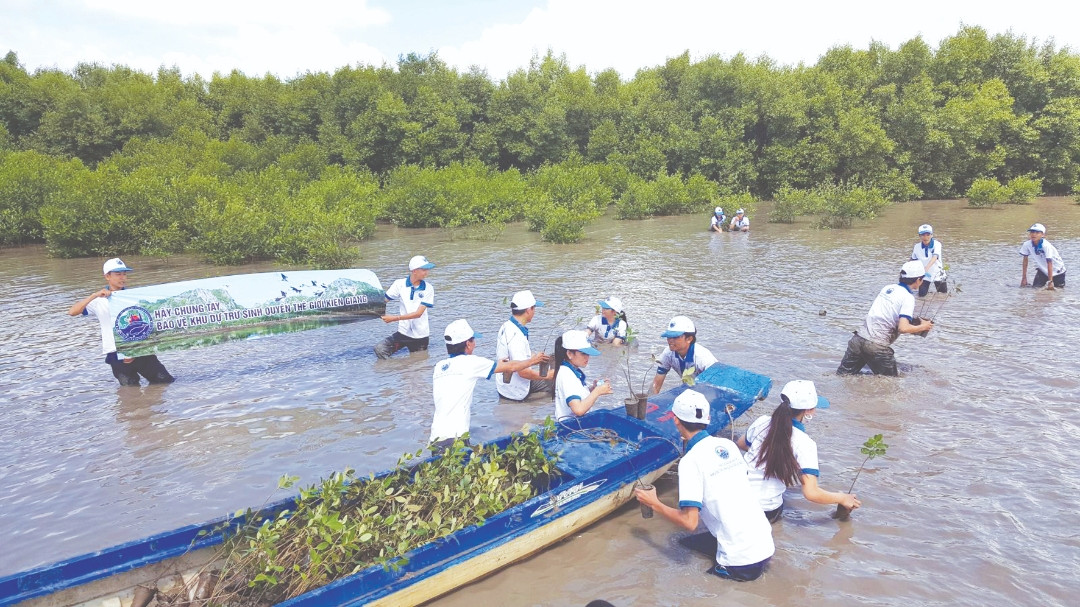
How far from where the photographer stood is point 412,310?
10.4m

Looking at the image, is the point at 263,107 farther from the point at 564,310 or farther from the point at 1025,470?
the point at 1025,470

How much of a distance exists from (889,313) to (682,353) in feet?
10.8

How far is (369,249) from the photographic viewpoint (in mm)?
22781

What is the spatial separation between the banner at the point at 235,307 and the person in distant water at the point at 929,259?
33.0 feet

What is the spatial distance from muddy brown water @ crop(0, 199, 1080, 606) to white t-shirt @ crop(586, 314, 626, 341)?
486 mm

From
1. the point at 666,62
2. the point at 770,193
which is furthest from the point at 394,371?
the point at 666,62

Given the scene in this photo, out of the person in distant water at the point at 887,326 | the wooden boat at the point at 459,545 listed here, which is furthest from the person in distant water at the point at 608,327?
the wooden boat at the point at 459,545

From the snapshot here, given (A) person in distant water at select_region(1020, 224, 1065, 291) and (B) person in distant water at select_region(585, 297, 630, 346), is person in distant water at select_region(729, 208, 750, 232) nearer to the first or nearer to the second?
(A) person in distant water at select_region(1020, 224, 1065, 291)

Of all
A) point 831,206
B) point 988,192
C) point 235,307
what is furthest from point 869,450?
point 988,192

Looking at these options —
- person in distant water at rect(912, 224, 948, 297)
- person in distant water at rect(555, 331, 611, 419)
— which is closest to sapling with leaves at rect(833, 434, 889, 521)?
person in distant water at rect(555, 331, 611, 419)

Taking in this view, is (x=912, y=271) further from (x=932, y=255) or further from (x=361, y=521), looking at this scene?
(x=361, y=521)

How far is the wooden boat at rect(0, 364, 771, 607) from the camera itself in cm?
428

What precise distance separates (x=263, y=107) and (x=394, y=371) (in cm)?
3825

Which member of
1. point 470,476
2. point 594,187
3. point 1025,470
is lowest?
point 1025,470
